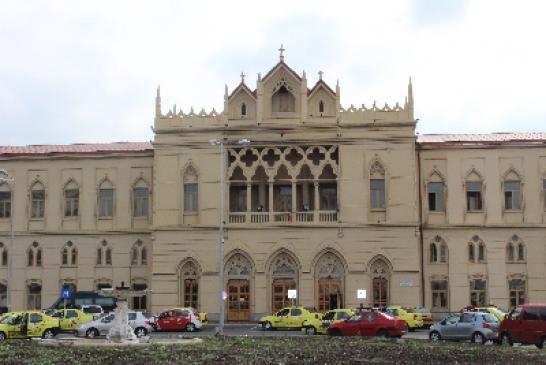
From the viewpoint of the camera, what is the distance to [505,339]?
33.7 m

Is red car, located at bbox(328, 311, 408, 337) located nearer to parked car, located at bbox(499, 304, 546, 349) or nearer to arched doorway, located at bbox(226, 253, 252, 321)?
parked car, located at bbox(499, 304, 546, 349)

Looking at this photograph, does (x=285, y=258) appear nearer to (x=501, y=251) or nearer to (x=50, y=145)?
(x=501, y=251)

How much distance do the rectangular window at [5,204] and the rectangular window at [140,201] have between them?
31.4 ft

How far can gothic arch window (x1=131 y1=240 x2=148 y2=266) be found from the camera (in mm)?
59594

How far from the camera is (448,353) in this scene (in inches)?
1052

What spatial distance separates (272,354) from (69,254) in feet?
122

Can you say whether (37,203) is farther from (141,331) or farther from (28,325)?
(141,331)

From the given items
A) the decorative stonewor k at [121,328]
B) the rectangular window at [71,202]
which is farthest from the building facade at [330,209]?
the decorative stonewor k at [121,328]

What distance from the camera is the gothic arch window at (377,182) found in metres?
56.2

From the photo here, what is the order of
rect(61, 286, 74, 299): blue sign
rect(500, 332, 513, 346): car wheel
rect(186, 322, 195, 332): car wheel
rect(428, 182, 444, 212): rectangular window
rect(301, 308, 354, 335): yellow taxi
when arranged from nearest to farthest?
rect(500, 332, 513, 346): car wheel, rect(301, 308, 354, 335): yellow taxi, rect(186, 322, 195, 332): car wheel, rect(61, 286, 74, 299): blue sign, rect(428, 182, 444, 212): rectangular window

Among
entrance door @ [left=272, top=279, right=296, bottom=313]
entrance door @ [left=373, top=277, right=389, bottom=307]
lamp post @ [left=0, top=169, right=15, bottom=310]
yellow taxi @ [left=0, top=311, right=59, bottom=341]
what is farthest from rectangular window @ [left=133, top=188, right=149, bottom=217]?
yellow taxi @ [left=0, top=311, right=59, bottom=341]

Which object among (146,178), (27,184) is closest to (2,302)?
(27,184)

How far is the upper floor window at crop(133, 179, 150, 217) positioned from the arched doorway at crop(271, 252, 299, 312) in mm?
10580

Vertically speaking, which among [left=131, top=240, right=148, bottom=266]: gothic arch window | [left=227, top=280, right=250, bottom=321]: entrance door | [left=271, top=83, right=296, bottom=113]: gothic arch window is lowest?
[left=227, top=280, right=250, bottom=321]: entrance door
